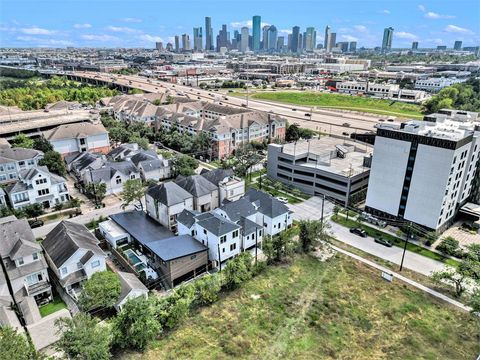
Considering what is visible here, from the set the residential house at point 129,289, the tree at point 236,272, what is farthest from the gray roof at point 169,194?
the tree at point 236,272

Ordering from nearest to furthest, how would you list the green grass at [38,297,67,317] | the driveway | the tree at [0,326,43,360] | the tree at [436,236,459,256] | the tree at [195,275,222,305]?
the tree at [0,326,43,360]
the green grass at [38,297,67,317]
the tree at [195,275,222,305]
the tree at [436,236,459,256]
the driveway

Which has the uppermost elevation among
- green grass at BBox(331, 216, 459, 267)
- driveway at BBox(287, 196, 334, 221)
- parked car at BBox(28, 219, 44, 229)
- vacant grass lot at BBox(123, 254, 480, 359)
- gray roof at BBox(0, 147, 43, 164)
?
gray roof at BBox(0, 147, 43, 164)

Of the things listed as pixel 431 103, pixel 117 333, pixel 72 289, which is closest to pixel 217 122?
pixel 72 289

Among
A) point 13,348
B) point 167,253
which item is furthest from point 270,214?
point 13,348

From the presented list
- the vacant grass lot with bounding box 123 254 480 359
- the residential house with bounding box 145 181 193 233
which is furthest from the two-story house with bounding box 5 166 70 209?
the vacant grass lot with bounding box 123 254 480 359

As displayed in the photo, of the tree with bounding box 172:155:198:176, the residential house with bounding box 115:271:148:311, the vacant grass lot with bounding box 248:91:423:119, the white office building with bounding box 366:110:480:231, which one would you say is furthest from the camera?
the vacant grass lot with bounding box 248:91:423:119

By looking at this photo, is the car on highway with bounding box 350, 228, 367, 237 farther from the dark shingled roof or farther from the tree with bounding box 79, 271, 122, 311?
the tree with bounding box 79, 271, 122, 311

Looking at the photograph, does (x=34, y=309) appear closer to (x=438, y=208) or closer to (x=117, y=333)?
(x=117, y=333)
